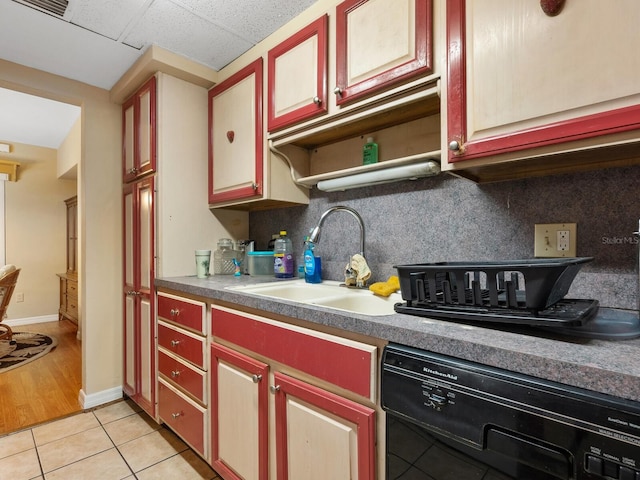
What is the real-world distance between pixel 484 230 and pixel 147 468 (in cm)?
189

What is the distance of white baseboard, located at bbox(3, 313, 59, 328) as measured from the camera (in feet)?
14.4

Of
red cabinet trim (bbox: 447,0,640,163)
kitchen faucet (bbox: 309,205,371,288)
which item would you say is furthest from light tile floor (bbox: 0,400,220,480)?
red cabinet trim (bbox: 447,0,640,163)

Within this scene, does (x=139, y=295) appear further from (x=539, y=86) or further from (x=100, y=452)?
(x=539, y=86)

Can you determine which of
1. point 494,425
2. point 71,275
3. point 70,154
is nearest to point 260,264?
point 494,425

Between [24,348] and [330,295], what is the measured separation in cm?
371

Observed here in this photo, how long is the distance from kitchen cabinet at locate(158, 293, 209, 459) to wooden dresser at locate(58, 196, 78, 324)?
3.05m

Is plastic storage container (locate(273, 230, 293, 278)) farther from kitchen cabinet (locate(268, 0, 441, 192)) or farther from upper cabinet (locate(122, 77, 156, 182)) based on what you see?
upper cabinet (locate(122, 77, 156, 182))

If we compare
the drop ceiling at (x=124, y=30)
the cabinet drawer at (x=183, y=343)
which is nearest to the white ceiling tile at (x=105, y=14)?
the drop ceiling at (x=124, y=30)

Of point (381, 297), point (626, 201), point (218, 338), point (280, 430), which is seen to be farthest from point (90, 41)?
point (626, 201)

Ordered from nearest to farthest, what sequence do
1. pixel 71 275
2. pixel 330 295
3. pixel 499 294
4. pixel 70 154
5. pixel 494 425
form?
1. pixel 494 425
2. pixel 499 294
3. pixel 330 295
4. pixel 70 154
5. pixel 71 275

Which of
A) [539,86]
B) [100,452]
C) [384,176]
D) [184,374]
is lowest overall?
[100,452]

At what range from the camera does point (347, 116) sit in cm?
141

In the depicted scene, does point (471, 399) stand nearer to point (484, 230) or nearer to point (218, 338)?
point (484, 230)

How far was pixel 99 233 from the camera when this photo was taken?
230cm
